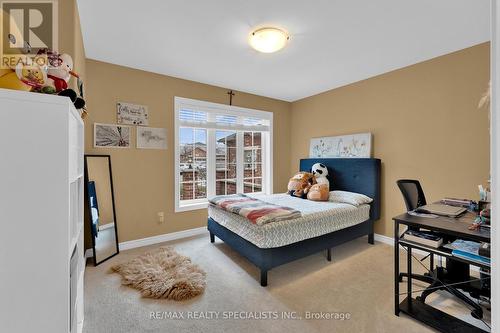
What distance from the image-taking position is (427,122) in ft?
9.21

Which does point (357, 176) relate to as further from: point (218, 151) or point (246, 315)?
point (246, 315)

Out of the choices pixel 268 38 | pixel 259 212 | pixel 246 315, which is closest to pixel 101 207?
pixel 259 212

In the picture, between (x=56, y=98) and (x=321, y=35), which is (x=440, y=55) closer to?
(x=321, y=35)

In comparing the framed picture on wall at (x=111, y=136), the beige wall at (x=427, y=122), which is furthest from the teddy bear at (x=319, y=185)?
the framed picture on wall at (x=111, y=136)

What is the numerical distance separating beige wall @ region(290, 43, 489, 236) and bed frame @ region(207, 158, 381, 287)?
0.22 metres

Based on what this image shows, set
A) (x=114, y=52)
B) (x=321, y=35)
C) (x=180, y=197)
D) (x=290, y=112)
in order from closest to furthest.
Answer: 1. (x=321, y=35)
2. (x=114, y=52)
3. (x=180, y=197)
4. (x=290, y=112)

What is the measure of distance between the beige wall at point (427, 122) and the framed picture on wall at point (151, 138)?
2.87 meters

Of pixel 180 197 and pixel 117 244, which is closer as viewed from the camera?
pixel 117 244

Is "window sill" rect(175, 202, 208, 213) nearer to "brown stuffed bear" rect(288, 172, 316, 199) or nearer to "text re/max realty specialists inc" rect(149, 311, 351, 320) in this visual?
"brown stuffed bear" rect(288, 172, 316, 199)

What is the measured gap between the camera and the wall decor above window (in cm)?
295

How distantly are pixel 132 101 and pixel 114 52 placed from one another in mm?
624

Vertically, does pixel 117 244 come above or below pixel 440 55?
below

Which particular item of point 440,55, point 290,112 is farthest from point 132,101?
point 440,55

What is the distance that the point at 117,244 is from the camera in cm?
286
